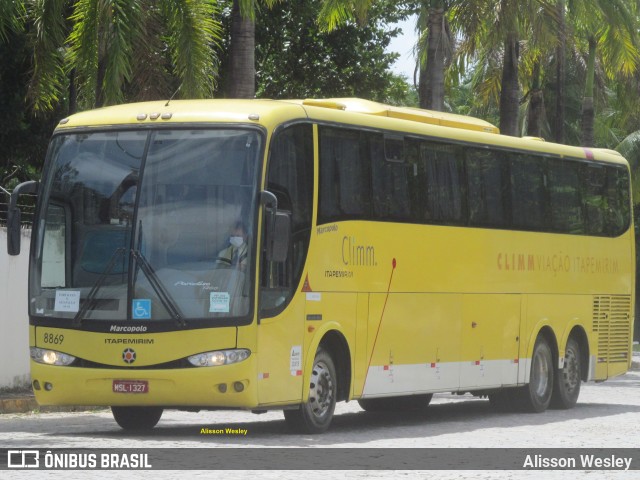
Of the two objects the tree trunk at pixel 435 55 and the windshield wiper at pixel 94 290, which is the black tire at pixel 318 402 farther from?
the tree trunk at pixel 435 55

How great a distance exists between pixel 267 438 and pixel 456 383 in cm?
429

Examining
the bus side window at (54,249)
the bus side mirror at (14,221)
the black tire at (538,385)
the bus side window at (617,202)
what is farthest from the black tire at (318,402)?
the bus side window at (617,202)

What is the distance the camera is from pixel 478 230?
19.1 metres

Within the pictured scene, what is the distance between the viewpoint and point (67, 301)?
14.8m

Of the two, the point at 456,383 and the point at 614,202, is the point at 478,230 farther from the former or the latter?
the point at 614,202

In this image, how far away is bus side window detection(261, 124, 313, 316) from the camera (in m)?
14.6

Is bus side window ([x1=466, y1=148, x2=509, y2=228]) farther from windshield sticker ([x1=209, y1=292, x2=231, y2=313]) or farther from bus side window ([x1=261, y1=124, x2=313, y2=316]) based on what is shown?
windshield sticker ([x1=209, y1=292, x2=231, y2=313])

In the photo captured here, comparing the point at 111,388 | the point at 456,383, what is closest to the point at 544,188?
the point at 456,383

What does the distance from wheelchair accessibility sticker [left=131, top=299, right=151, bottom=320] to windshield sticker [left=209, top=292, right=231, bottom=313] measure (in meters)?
0.63

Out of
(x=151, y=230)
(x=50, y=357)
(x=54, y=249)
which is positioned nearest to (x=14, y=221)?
(x=54, y=249)

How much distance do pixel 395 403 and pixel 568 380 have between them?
3066 mm

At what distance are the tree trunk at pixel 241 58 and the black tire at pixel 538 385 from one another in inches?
240

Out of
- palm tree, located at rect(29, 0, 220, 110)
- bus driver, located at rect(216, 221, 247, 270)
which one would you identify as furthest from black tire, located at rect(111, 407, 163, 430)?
palm tree, located at rect(29, 0, 220, 110)

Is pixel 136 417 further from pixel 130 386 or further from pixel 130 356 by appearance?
pixel 130 356
